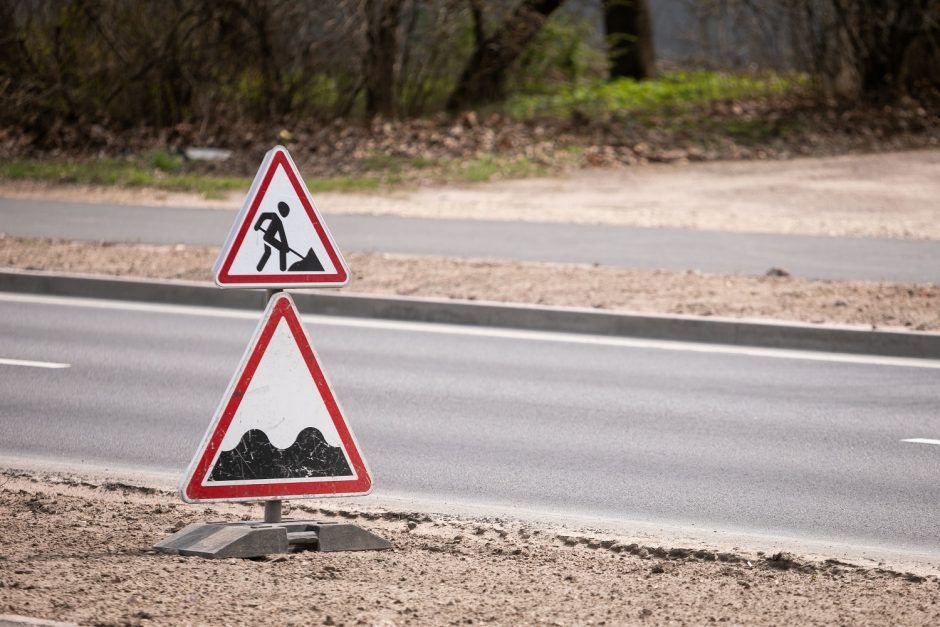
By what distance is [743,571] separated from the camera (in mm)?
4715

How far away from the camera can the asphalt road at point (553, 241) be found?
41.4 ft

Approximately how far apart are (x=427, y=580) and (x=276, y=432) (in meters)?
0.78

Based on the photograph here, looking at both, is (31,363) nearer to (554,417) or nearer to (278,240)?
(554,417)

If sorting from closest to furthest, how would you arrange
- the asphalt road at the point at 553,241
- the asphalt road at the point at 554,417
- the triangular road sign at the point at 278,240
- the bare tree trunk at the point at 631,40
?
the triangular road sign at the point at 278,240
the asphalt road at the point at 554,417
the asphalt road at the point at 553,241
the bare tree trunk at the point at 631,40

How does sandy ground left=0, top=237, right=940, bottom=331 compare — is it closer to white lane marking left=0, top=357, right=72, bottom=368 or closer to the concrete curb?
A: the concrete curb

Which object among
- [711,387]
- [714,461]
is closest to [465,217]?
[711,387]

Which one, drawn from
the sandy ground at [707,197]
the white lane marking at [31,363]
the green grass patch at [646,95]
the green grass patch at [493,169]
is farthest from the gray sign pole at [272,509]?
the green grass patch at [646,95]

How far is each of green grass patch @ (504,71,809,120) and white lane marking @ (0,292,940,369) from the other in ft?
42.9

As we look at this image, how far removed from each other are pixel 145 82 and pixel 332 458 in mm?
19337

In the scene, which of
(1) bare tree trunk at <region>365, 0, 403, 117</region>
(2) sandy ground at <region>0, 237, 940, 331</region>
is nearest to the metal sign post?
(2) sandy ground at <region>0, 237, 940, 331</region>

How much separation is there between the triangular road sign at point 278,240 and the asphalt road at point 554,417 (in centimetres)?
154

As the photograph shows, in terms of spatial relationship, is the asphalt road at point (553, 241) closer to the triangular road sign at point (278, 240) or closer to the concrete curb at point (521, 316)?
the concrete curb at point (521, 316)

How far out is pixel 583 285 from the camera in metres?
11.3

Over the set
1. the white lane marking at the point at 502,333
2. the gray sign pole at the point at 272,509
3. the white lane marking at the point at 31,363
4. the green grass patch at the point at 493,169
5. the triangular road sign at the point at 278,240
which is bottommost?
the white lane marking at the point at 502,333
